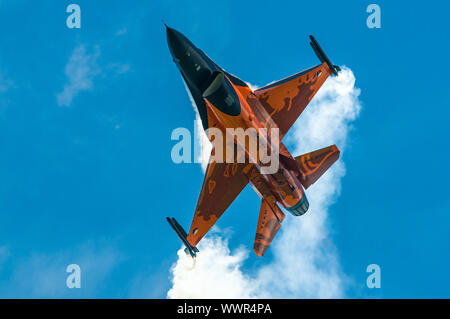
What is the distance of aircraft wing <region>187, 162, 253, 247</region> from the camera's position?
104 ft

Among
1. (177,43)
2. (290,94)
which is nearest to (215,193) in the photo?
(290,94)

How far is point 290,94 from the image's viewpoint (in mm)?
32219

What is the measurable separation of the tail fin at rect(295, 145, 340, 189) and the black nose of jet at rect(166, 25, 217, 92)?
10.1 meters

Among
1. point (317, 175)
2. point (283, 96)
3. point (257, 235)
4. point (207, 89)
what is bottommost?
point (257, 235)

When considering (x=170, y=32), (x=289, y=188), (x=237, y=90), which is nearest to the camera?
(x=170, y=32)

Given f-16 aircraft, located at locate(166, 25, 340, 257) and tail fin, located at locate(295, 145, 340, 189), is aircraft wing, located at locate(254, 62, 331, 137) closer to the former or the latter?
f-16 aircraft, located at locate(166, 25, 340, 257)

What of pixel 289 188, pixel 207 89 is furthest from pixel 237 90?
pixel 289 188

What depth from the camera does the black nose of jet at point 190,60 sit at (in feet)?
83.1

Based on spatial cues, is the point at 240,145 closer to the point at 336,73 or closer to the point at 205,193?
the point at 205,193

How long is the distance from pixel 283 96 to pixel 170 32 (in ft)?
35.5

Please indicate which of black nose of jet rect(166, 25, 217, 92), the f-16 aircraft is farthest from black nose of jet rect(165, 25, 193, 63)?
the f-16 aircraft

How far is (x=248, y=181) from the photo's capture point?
32125 millimetres

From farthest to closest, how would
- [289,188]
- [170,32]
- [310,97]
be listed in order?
[310,97] < [289,188] < [170,32]

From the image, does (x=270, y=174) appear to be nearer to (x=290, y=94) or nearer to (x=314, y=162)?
(x=314, y=162)
